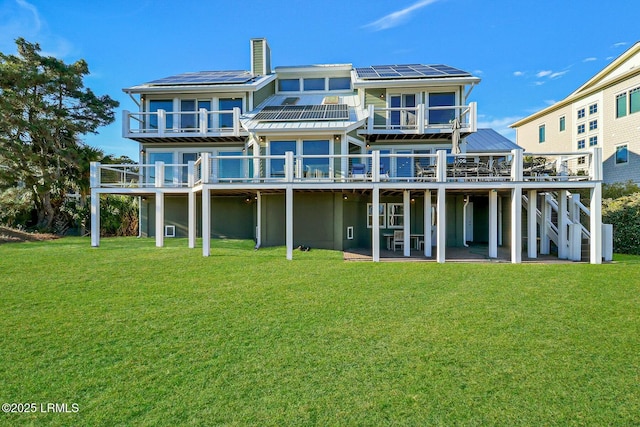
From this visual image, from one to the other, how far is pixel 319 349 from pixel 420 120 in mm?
12607

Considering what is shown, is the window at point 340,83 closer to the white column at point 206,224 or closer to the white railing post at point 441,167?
the white railing post at point 441,167

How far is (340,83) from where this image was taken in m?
18.6

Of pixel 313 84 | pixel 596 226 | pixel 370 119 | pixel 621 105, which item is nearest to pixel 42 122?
pixel 313 84

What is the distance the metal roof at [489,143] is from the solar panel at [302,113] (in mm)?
8118

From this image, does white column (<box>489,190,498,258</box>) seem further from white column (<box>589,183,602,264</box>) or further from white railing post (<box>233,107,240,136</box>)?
white railing post (<box>233,107,240,136</box>)

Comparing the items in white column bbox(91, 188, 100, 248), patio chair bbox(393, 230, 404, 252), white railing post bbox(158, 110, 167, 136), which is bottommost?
patio chair bbox(393, 230, 404, 252)

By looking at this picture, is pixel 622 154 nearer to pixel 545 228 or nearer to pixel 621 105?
pixel 621 105

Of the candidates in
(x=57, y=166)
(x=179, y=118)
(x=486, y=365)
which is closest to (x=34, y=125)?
(x=57, y=166)

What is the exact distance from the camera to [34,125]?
17.0 m

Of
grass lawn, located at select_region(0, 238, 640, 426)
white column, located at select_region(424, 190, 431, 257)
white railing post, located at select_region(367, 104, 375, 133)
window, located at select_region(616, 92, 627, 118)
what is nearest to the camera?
grass lawn, located at select_region(0, 238, 640, 426)

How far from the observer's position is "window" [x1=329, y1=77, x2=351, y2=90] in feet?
60.8

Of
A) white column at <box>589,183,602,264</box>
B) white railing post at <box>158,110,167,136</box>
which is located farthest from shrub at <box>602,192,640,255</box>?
white railing post at <box>158,110,167,136</box>

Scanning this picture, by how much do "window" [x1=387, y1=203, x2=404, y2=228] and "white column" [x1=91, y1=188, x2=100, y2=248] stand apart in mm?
11711

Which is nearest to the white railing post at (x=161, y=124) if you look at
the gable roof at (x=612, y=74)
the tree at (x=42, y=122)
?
the tree at (x=42, y=122)
